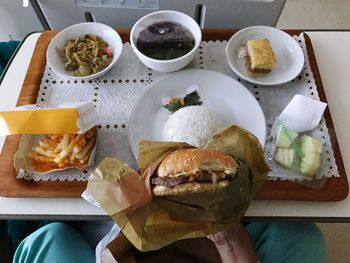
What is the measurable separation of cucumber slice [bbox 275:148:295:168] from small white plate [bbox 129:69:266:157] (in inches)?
1.7

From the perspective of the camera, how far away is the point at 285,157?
769mm

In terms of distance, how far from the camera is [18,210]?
30.3 inches

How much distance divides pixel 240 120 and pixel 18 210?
525mm

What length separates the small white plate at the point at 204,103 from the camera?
32.8 inches

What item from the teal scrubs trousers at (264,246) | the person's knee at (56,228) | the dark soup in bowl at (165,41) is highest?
the dark soup in bowl at (165,41)

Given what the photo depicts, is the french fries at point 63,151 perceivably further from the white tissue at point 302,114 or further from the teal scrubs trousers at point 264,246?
the white tissue at point 302,114

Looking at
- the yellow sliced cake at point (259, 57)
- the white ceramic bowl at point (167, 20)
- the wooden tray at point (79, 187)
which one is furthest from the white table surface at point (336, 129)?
the white ceramic bowl at point (167, 20)

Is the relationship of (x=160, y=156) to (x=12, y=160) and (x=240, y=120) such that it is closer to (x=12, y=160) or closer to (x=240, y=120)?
(x=240, y=120)

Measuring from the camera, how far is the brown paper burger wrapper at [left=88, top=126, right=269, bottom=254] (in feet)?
2.05

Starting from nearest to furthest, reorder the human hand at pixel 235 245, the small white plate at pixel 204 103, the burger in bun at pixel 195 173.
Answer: the burger in bun at pixel 195 173 < the human hand at pixel 235 245 < the small white plate at pixel 204 103

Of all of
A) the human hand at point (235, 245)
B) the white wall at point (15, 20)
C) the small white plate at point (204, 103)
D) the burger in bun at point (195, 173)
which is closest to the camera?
the burger in bun at point (195, 173)

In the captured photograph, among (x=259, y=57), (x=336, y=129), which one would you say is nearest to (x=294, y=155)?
(x=336, y=129)

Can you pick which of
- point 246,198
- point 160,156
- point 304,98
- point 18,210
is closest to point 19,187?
point 18,210

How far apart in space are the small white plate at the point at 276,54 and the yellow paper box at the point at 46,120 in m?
0.39
